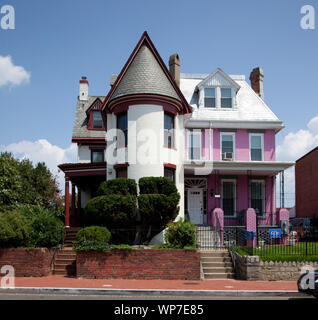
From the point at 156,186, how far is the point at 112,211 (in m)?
2.47

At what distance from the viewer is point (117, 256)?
15367 millimetres

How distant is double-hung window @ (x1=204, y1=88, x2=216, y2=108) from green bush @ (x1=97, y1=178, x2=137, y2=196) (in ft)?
31.2

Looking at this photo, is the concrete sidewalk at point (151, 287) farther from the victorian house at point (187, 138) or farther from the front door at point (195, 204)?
the front door at point (195, 204)

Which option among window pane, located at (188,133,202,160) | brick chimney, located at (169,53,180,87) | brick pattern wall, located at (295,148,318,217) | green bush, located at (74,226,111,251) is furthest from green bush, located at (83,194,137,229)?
brick pattern wall, located at (295,148,318,217)

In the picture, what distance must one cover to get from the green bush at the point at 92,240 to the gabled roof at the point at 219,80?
44.7 feet

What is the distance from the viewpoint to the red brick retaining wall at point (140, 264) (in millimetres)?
15234

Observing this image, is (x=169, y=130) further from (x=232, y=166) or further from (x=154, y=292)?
(x=154, y=292)

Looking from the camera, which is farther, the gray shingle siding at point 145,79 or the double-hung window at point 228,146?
the double-hung window at point 228,146

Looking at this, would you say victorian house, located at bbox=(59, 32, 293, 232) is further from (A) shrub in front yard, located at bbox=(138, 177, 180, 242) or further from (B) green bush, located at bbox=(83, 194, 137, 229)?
(B) green bush, located at bbox=(83, 194, 137, 229)

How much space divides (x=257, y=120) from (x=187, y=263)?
1280cm

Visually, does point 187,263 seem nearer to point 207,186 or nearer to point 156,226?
point 156,226

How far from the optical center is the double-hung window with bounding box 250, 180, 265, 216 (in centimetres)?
2486

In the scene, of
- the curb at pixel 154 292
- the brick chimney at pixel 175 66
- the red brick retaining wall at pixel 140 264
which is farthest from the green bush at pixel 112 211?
the brick chimney at pixel 175 66

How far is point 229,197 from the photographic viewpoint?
24.7 meters
